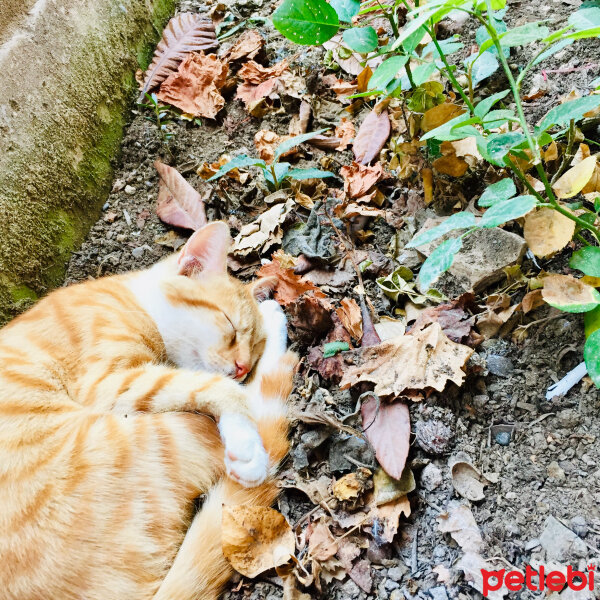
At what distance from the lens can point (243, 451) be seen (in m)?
1.60

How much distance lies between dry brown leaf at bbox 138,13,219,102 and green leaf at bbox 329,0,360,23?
4.16ft

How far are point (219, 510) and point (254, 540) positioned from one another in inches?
5.5

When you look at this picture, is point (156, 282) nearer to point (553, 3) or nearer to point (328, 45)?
point (328, 45)

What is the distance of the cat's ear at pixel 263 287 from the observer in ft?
7.13

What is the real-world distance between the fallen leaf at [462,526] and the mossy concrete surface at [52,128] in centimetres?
170

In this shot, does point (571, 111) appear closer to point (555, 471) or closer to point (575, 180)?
point (575, 180)

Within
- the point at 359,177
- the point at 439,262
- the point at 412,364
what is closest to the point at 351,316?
the point at 412,364

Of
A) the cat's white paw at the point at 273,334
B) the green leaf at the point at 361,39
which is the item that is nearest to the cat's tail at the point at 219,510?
the cat's white paw at the point at 273,334

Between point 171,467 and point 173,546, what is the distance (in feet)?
0.71

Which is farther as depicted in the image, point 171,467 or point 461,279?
point 461,279

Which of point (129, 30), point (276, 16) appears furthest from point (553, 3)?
point (129, 30)

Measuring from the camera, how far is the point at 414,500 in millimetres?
1427

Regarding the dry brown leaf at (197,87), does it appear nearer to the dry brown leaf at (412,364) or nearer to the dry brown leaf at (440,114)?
the dry brown leaf at (440,114)

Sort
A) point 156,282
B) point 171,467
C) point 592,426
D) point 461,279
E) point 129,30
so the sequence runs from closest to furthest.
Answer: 1. point 592,426
2. point 171,467
3. point 461,279
4. point 156,282
5. point 129,30
